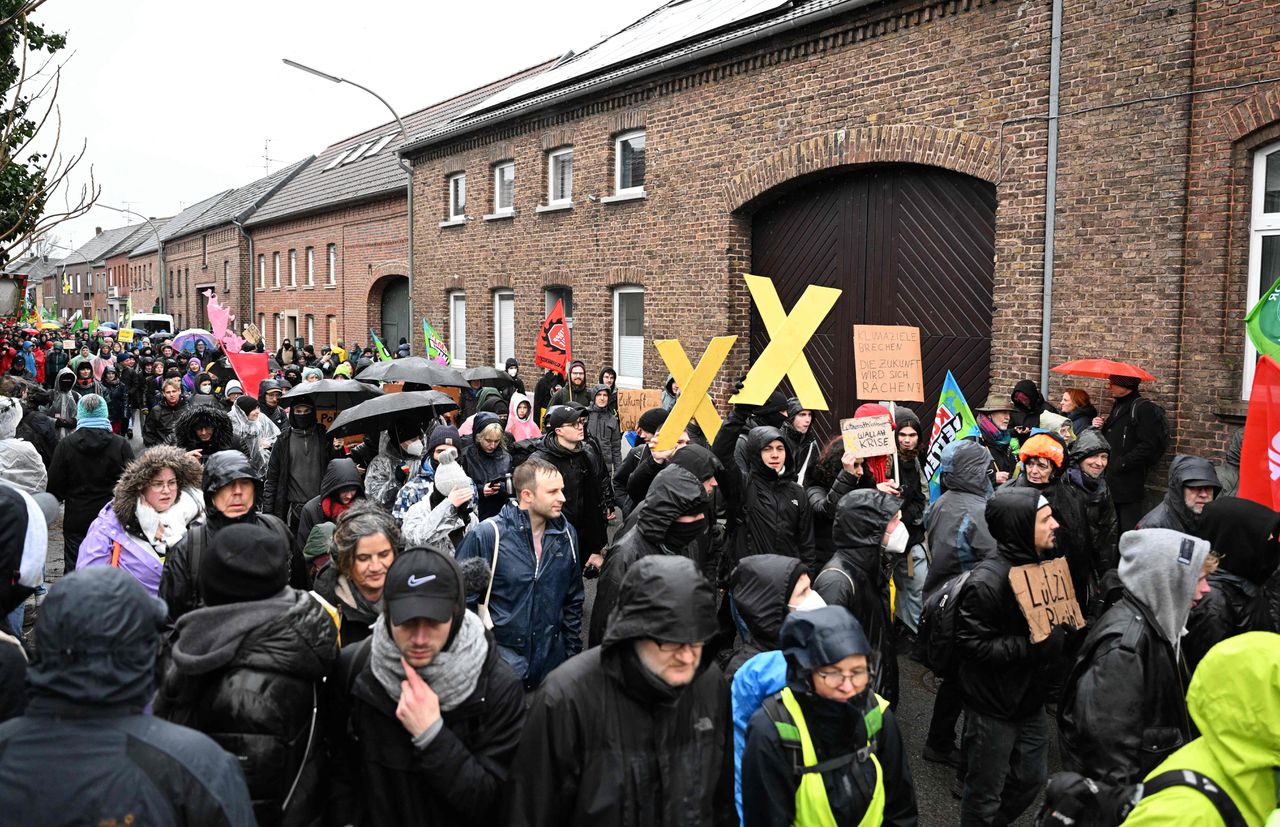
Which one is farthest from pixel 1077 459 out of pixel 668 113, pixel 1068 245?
pixel 668 113

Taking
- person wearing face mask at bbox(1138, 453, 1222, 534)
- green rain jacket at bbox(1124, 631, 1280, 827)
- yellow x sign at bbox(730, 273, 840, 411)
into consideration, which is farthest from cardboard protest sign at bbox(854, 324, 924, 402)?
green rain jacket at bbox(1124, 631, 1280, 827)

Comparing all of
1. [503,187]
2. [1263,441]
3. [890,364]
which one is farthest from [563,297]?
[1263,441]

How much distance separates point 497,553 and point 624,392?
568 cm

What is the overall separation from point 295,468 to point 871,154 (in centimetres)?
741

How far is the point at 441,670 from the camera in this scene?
2.64m

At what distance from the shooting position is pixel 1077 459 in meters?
6.84

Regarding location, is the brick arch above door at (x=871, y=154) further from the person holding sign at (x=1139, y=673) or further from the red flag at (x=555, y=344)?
the person holding sign at (x=1139, y=673)

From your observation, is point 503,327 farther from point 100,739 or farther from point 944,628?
point 100,739

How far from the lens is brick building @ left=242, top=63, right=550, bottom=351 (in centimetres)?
2592

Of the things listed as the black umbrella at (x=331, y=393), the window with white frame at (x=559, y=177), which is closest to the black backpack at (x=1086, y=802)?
the black umbrella at (x=331, y=393)

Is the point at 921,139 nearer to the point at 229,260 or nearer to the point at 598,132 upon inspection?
the point at 598,132

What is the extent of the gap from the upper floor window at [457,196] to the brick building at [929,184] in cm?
284

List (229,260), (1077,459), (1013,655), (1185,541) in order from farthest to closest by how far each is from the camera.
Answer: (229,260) < (1077,459) < (1013,655) < (1185,541)

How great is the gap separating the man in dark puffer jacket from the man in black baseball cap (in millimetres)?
131
